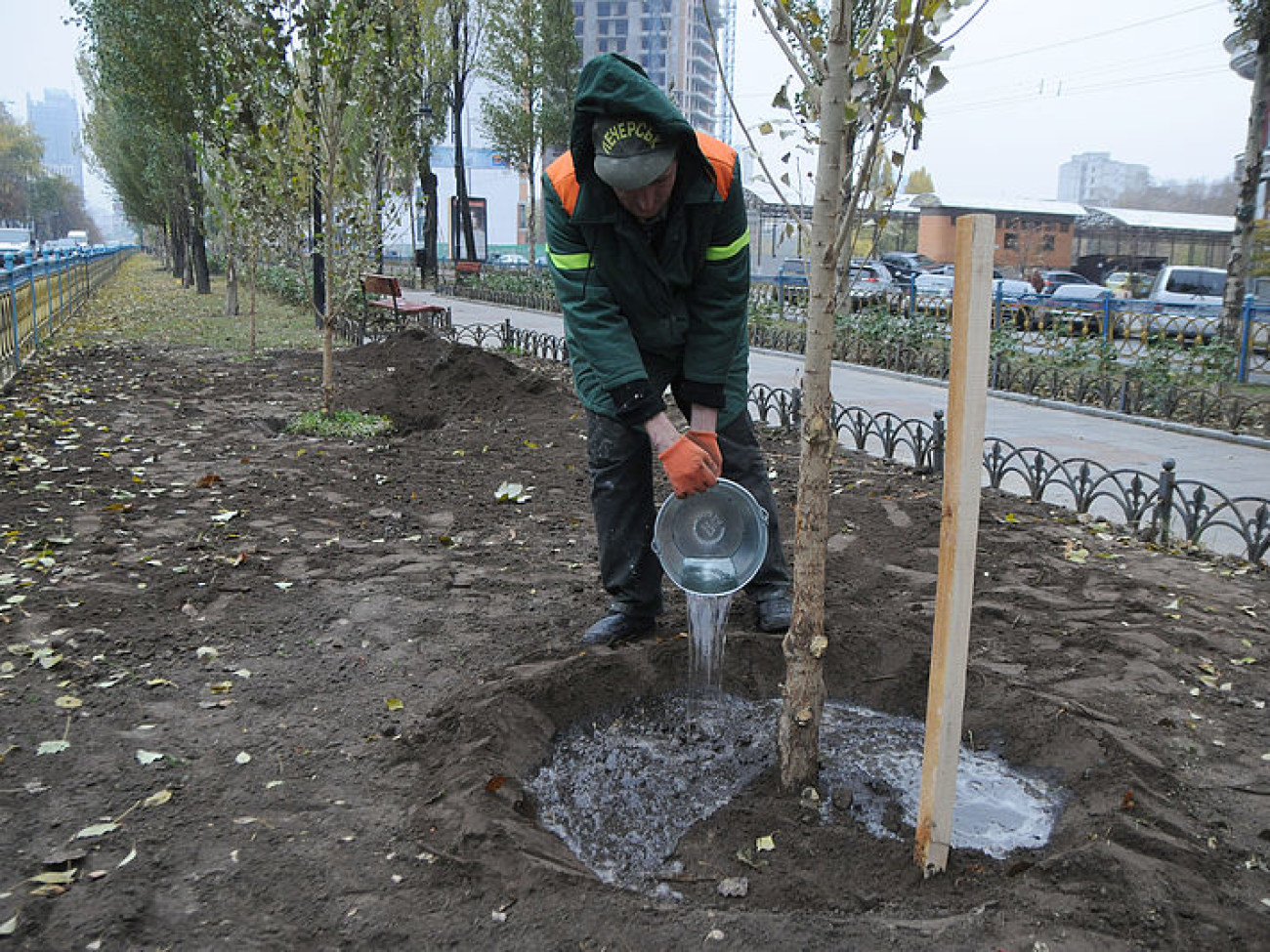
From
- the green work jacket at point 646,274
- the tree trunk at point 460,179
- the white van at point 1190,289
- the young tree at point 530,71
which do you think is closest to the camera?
the green work jacket at point 646,274

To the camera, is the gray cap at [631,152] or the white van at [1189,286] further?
the white van at [1189,286]

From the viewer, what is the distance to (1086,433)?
8781 millimetres

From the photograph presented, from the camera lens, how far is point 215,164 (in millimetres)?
12047

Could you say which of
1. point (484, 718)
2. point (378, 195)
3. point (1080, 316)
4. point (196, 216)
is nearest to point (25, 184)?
point (196, 216)

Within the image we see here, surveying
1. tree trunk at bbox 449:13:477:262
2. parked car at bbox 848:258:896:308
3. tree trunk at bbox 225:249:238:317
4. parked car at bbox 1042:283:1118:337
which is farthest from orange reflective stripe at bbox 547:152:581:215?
tree trunk at bbox 449:13:477:262

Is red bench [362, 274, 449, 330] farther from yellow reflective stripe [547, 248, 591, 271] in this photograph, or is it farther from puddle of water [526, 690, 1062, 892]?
puddle of water [526, 690, 1062, 892]

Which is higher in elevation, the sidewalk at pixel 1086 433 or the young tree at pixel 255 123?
the young tree at pixel 255 123

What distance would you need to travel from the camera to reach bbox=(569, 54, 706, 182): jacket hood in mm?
2738

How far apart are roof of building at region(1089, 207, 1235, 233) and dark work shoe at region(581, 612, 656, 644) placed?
141 ft

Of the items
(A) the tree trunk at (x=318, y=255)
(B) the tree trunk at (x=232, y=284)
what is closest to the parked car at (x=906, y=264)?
(A) the tree trunk at (x=318, y=255)

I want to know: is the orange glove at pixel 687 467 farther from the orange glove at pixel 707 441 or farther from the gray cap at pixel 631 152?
the gray cap at pixel 631 152

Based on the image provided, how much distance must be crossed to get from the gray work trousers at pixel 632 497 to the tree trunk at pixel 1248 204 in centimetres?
1012

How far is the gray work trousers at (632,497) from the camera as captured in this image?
11.1 feet

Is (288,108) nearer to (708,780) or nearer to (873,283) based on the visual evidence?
(708,780)
